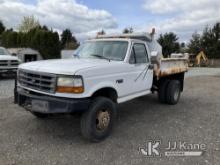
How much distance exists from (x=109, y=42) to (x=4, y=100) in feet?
13.6

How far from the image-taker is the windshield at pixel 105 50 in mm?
5141

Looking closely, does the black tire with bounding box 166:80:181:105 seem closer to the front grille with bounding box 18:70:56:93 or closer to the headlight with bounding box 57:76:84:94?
the headlight with bounding box 57:76:84:94

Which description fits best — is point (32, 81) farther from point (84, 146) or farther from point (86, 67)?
point (84, 146)

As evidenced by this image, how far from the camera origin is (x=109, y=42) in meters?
5.49

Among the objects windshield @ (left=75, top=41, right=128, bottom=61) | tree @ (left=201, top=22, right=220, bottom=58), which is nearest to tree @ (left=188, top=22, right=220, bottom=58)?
tree @ (left=201, top=22, right=220, bottom=58)

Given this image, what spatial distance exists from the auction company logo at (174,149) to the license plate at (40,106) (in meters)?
1.80

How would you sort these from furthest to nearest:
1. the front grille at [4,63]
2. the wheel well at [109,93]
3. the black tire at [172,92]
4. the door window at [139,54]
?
the front grille at [4,63], the black tire at [172,92], the door window at [139,54], the wheel well at [109,93]

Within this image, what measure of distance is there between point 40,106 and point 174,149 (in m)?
2.46

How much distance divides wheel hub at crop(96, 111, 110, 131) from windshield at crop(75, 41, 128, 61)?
1370 mm

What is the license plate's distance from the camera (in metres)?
3.77

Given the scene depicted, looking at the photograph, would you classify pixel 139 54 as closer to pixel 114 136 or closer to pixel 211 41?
pixel 114 136

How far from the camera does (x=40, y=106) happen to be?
384cm

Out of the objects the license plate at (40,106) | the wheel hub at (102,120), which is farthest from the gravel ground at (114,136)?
the license plate at (40,106)

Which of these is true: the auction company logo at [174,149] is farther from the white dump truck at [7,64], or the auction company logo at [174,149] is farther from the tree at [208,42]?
the tree at [208,42]
